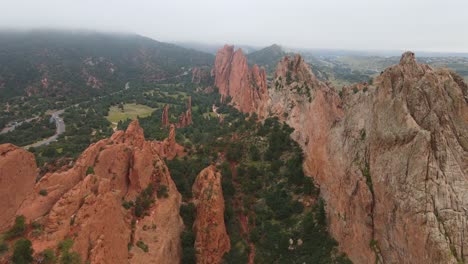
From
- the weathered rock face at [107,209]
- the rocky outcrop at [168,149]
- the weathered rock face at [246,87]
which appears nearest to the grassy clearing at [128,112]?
the weathered rock face at [246,87]

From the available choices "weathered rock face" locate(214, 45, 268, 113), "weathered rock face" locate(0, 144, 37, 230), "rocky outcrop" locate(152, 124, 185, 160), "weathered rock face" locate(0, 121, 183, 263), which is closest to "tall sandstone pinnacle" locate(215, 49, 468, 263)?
"weathered rock face" locate(0, 121, 183, 263)

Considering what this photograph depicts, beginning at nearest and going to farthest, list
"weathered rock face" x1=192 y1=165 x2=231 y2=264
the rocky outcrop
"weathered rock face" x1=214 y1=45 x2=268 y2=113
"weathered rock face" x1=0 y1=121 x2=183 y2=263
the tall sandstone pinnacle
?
the tall sandstone pinnacle < "weathered rock face" x1=0 y1=121 x2=183 y2=263 < "weathered rock face" x1=192 y1=165 x2=231 y2=264 < the rocky outcrop < "weathered rock face" x1=214 y1=45 x2=268 y2=113

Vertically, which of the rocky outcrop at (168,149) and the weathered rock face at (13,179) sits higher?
the weathered rock face at (13,179)

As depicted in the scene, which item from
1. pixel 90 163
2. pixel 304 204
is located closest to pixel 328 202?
pixel 304 204

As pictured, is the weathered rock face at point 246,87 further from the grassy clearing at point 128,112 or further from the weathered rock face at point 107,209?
the weathered rock face at point 107,209

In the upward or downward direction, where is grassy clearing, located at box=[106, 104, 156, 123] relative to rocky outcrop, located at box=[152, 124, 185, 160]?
downward

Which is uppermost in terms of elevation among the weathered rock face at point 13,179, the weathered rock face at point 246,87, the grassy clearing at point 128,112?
the weathered rock face at point 13,179

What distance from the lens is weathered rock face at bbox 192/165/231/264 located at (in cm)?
4191

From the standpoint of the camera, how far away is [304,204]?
157 ft

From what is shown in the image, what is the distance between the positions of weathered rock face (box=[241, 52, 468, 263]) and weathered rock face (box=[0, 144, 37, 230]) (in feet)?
118

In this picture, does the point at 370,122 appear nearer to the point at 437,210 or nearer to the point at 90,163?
the point at 437,210

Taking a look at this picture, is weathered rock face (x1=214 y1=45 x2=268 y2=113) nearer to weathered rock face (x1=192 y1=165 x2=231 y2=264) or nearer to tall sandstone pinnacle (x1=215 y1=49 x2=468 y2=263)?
weathered rock face (x1=192 y1=165 x2=231 y2=264)

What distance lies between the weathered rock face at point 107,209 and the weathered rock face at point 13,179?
0.53 metres

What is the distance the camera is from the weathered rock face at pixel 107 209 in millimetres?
30578
